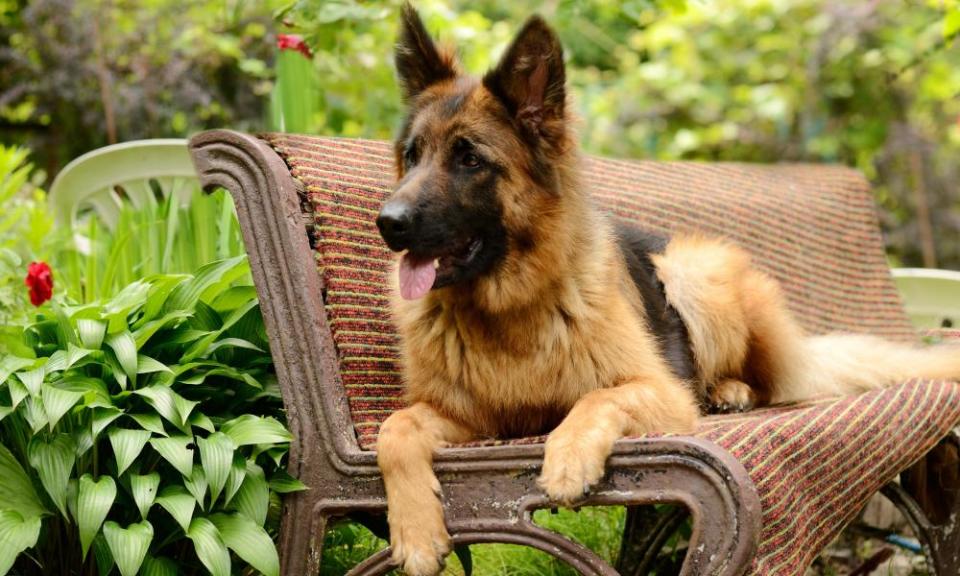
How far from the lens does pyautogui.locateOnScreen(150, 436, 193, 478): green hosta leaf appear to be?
2.75 m

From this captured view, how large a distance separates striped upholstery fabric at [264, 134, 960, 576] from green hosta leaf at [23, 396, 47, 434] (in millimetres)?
805

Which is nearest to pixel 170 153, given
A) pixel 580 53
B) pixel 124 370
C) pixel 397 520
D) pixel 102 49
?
pixel 124 370

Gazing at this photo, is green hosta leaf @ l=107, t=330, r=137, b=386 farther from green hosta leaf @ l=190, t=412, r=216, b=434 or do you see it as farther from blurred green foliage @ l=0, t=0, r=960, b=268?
blurred green foliage @ l=0, t=0, r=960, b=268

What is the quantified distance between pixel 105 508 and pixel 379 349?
3.02 feet

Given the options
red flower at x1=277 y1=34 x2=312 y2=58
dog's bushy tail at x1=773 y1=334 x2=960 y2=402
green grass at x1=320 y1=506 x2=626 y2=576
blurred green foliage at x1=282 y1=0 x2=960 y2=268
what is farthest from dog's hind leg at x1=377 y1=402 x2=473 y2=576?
blurred green foliage at x1=282 y1=0 x2=960 y2=268

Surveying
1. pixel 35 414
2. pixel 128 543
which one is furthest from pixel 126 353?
pixel 128 543

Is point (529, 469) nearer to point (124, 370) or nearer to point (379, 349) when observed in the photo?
point (379, 349)

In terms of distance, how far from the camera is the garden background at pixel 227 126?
2.83m

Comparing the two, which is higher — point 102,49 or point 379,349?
point 379,349

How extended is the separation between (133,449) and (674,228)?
108 inches

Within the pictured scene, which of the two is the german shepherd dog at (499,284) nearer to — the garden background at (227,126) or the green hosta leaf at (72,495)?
the garden background at (227,126)

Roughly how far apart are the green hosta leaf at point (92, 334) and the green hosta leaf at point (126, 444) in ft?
0.96

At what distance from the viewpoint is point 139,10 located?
27.8 ft

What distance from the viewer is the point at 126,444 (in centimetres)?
277
